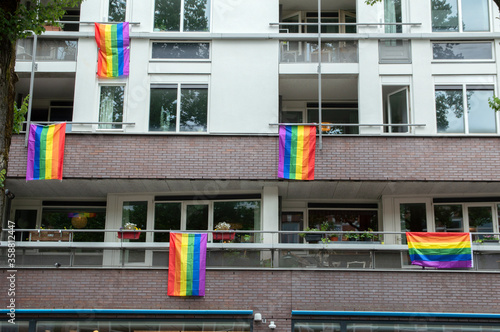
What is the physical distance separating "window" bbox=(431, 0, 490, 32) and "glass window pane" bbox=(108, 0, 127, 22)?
930 cm

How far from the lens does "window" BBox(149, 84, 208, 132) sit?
1633 centimetres

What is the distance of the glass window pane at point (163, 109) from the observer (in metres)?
16.3

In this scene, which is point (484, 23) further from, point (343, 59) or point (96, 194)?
point (96, 194)

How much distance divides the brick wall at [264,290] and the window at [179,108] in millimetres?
4207

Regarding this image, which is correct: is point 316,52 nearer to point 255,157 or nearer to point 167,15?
point 255,157

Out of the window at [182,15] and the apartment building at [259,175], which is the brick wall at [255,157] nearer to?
the apartment building at [259,175]

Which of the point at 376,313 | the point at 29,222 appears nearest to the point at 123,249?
the point at 29,222

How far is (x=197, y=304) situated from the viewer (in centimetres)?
1443

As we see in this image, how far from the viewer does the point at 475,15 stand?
55.2ft

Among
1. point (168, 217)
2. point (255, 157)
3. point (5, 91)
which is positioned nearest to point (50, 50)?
point (168, 217)

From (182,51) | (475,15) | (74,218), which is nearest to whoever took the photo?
(475,15)

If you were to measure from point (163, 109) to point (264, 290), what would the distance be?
19.4 feet

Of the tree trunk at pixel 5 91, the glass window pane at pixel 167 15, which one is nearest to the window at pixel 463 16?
the glass window pane at pixel 167 15

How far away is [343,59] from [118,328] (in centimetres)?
983
